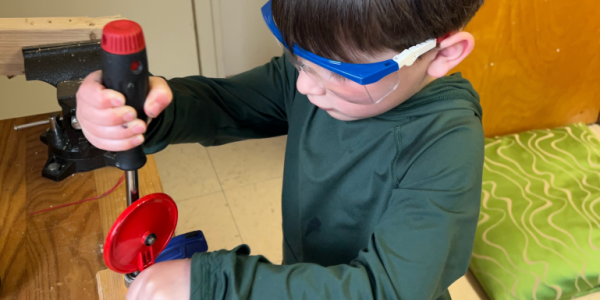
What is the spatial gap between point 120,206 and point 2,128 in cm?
40

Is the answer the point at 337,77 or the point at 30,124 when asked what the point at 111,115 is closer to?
the point at 337,77

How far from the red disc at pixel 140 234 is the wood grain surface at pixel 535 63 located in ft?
3.93

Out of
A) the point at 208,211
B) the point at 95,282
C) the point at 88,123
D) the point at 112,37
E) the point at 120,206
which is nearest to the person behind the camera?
the point at 112,37

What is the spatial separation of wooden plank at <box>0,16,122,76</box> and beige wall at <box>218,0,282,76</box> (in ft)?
4.91

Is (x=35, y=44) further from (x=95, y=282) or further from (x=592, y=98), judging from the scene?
(x=592, y=98)

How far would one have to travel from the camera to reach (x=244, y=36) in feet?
8.17

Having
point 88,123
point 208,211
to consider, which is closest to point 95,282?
point 88,123

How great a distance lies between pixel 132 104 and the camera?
501mm

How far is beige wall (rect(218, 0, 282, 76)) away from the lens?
238 cm

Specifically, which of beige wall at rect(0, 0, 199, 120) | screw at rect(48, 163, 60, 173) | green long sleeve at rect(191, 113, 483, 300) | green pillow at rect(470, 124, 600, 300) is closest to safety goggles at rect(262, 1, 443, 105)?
green long sleeve at rect(191, 113, 483, 300)

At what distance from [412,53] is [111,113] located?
35 centimetres

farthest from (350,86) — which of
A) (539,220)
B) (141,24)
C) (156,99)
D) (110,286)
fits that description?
(141,24)

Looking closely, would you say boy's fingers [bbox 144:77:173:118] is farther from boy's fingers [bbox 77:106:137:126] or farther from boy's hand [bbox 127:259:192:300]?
boy's hand [bbox 127:259:192:300]

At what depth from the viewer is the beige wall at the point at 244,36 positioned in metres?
2.38
